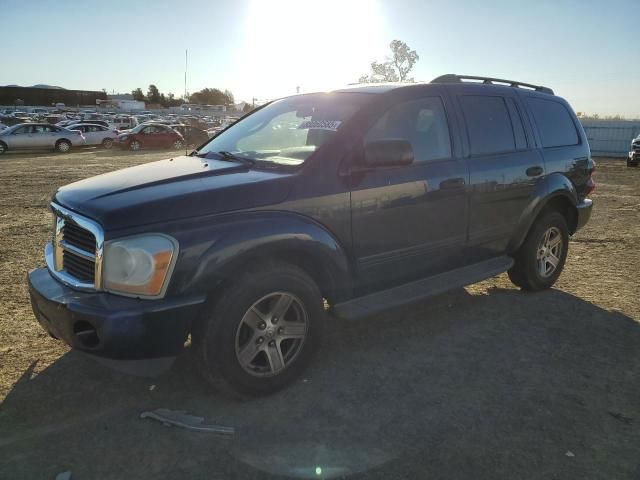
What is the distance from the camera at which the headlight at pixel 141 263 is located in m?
2.62

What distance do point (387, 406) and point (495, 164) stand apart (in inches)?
91.4

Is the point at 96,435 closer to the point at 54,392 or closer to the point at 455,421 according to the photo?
the point at 54,392

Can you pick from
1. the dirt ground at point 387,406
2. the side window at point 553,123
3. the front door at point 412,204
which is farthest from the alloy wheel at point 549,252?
the front door at point 412,204

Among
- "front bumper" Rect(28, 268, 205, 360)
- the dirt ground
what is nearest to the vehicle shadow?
the dirt ground

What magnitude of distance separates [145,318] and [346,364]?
5.06 feet

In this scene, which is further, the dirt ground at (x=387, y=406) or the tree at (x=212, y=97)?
the tree at (x=212, y=97)

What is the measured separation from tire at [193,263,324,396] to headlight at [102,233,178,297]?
35cm

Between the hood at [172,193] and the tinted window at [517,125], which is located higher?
the tinted window at [517,125]

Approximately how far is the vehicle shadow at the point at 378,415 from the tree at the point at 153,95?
124 metres

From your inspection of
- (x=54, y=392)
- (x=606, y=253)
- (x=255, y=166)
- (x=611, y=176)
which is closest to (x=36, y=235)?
(x=54, y=392)

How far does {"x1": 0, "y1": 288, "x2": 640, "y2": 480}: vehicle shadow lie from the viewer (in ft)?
8.31

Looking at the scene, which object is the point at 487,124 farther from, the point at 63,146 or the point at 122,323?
the point at 63,146

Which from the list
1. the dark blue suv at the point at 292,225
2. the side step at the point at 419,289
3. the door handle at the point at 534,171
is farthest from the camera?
the door handle at the point at 534,171

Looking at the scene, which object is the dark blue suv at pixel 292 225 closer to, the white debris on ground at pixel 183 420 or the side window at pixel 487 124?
the side window at pixel 487 124
